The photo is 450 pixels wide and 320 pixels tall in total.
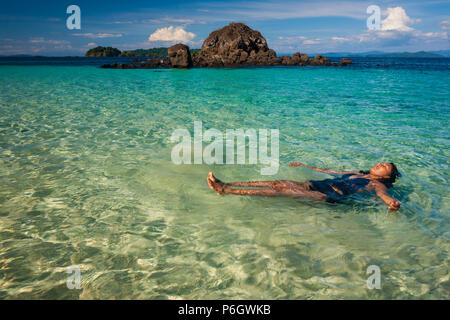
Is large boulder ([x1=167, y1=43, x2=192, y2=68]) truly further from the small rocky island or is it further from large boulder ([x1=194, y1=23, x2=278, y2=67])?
large boulder ([x1=194, y1=23, x2=278, y2=67])

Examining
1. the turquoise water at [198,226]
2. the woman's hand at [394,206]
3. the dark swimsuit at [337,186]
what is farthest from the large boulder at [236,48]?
the woman's hand at [394,206]

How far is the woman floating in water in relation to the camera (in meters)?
4.71

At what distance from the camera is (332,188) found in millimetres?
5031

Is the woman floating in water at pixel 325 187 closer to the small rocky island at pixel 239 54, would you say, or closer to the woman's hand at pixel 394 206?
the woman's hand at pixel 394 206

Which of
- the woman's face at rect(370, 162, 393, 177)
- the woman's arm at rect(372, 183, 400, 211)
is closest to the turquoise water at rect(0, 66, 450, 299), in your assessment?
the woman's arm at rect(372, 183, 400, 211)

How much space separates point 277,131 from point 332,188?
5178 millimetres

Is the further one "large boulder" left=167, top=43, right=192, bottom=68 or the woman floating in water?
"large boulder" left=167, top=43, right=192, bottom=68

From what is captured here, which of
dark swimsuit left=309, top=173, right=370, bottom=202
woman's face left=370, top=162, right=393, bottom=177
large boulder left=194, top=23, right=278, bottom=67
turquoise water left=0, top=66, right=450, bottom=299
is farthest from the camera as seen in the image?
large boulder left=194, top=23, right=278, bottom=67

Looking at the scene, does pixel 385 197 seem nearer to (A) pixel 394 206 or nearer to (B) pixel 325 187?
(A) pixel 394 206

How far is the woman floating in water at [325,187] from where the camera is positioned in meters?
4.71

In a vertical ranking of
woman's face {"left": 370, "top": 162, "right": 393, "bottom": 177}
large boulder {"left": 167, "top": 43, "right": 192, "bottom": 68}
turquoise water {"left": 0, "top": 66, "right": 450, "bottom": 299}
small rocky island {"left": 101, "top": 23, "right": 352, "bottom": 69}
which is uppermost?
small rocky island {"left": 101, "top": 23, "right": 352, "bottom": 69}

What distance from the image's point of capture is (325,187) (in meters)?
5.01
